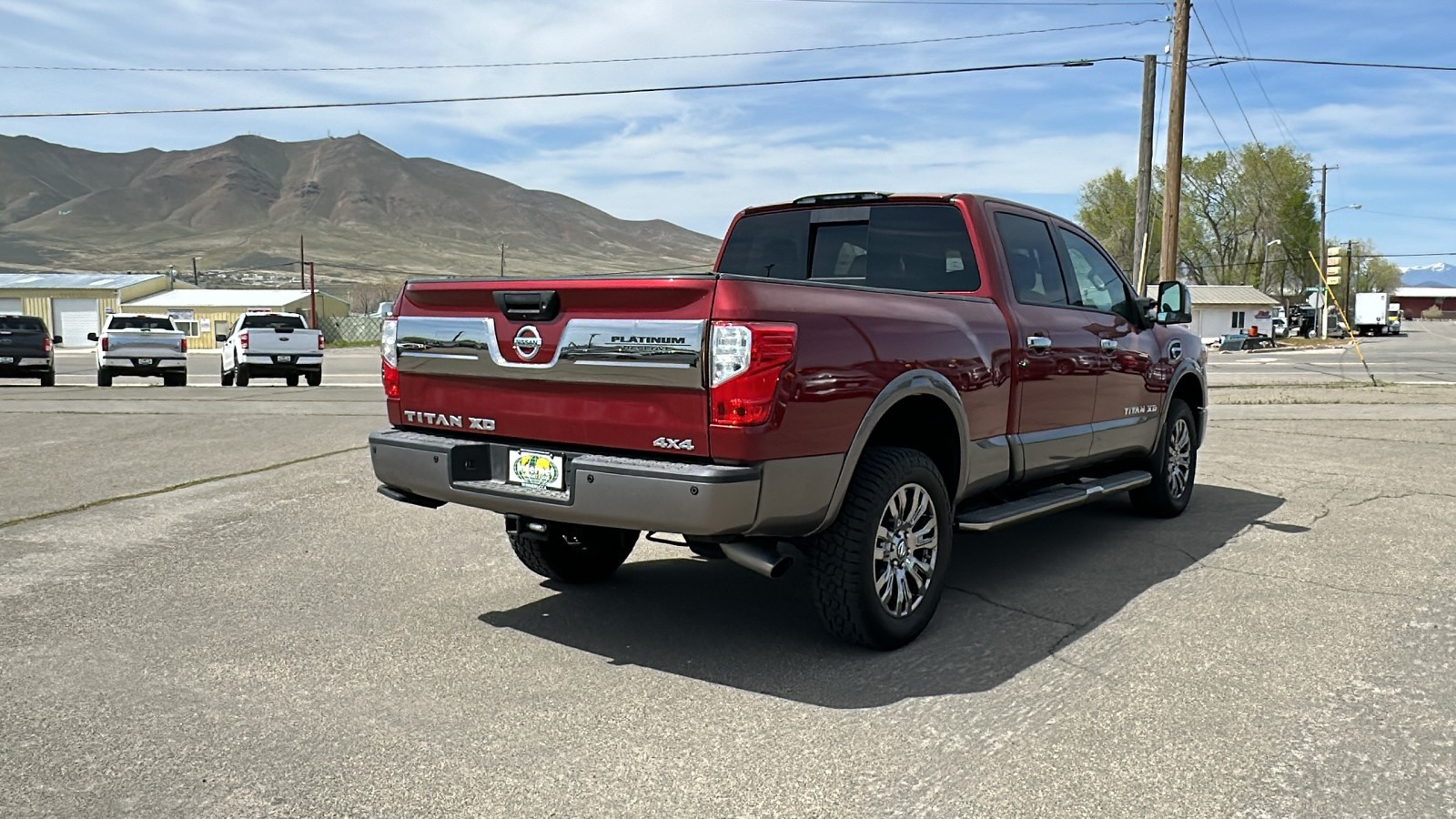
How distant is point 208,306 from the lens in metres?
76.1

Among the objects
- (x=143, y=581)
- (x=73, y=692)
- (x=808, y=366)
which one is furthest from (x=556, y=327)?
(x=143, y=581)

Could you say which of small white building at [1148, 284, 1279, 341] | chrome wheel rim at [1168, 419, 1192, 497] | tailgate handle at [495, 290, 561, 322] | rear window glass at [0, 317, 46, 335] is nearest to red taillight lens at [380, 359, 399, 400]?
tailgate handle at [495, 290, 561, 322]

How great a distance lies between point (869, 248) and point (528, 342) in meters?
2.17

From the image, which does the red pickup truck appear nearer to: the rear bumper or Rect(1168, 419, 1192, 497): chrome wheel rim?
the rear bumper

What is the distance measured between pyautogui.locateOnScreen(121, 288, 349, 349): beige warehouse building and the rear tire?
67.7 m

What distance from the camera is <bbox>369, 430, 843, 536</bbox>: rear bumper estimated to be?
4.04 metres

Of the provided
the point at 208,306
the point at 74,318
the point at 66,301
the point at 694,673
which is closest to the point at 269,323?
the point at 694,673

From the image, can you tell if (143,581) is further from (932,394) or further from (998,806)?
(998,806)

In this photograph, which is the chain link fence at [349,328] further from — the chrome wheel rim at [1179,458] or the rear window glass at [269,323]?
the chrome wheel rim at [1179,458]

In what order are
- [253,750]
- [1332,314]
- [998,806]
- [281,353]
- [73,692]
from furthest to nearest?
1. [1332,314]
2. [281,353]
3. [73,692]
4. [253,750]
5. [998,806]

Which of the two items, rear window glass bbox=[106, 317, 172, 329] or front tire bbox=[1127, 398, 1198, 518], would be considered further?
rear window glass bbox=[106, 317, 172, 329]

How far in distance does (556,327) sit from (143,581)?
9.69 feet

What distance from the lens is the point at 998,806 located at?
326 cm

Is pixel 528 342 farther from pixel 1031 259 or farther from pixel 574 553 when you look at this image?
pixel 1031 259
